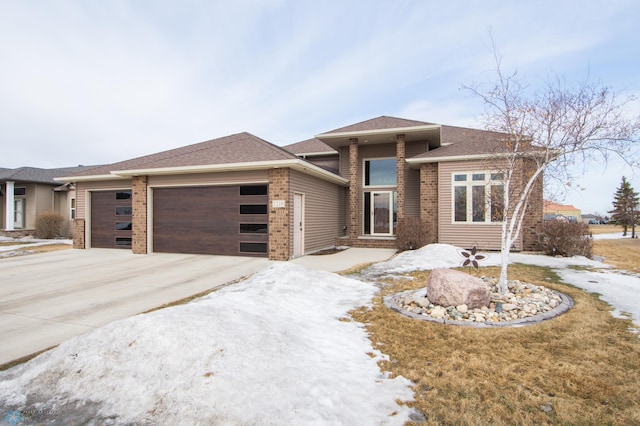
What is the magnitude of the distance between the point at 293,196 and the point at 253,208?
1.35m

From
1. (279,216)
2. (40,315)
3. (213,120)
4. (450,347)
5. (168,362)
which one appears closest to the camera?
(168,362)

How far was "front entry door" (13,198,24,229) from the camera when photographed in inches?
786

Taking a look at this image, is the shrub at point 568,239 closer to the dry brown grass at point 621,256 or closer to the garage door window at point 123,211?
the dry brown grass at point 621,256

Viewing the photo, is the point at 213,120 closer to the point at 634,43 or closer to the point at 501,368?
the point at 634,43

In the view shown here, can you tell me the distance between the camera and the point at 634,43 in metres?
7.41

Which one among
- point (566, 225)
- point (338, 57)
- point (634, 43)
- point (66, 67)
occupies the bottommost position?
point (566, 225)

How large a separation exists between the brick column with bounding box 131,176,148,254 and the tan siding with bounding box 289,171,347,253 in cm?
549

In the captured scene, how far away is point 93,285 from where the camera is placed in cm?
684

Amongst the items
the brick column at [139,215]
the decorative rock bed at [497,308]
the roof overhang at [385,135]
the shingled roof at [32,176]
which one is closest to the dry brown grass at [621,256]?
the decorative rock bed at [497,308]

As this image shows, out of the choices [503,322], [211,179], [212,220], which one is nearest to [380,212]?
[212,220]

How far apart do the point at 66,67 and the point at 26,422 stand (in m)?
13.4

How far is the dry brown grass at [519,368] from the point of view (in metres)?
2.37

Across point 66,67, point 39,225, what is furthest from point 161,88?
point 39,225

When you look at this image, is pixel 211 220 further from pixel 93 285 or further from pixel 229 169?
pixel 93 285
